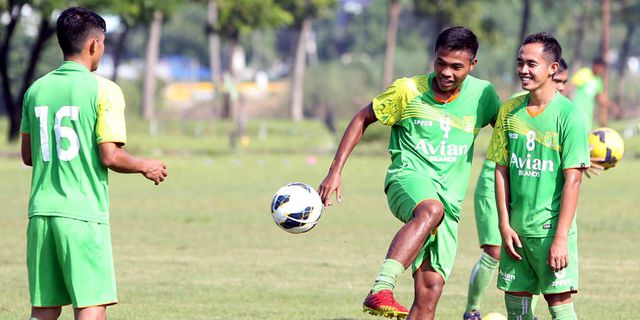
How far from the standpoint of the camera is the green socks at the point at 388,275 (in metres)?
6.66

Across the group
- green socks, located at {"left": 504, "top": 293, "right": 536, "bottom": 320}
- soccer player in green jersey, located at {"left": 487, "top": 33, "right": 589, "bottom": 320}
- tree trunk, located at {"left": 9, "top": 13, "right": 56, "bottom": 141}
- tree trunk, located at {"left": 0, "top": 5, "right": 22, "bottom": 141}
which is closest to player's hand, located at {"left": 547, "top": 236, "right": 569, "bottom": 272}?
soccer player in green jersey, located at {"left": 487, "top": 33, "right": 589, "bottom": 320}

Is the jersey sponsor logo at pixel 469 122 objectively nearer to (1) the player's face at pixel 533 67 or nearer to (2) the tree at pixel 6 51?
(1) the player's face at pixel 533 67

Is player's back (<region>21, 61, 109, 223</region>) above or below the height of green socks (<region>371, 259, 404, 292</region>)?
above

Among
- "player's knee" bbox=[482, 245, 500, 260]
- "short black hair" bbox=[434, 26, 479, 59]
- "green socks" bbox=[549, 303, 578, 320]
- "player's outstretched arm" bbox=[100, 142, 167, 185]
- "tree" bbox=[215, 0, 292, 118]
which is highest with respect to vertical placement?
"tree" bbox=[215, 0, 292, 118]

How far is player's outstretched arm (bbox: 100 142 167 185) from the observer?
6.11 m

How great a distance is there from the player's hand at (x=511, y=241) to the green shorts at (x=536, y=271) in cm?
4

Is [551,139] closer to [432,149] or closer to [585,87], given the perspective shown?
[432,149]

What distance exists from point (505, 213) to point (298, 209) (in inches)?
48.5

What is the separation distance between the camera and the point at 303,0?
5131 cm

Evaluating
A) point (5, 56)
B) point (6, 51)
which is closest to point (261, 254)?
point (5, 56)

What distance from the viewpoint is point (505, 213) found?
690cm

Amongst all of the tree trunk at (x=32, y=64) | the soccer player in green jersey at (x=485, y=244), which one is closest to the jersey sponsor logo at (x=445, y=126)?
the soccer player in green jersey at (x=485, y=244)

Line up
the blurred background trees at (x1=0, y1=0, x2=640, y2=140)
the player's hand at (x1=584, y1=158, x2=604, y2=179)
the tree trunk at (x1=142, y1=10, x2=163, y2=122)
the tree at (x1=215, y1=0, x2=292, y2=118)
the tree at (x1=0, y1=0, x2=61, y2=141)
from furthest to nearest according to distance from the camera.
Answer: the tree trunk at (x1=142, y1=10, x2=163, y2=122), the tree at (x1=215, y1=0, x2=292, y2=118), the blurred background trees at (x1=0, y1=0, x2=640, y2=140), the tree at (x1=0, y1=0, x2=61, y2=141), the player's hand at (x1=584, y1=158, x2=604, y2=179)

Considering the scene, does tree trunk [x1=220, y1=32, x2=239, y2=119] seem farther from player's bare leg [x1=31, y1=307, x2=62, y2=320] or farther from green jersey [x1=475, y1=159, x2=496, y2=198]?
player's bare leg [x1=31, y1=307, x2=62, y2=320]
